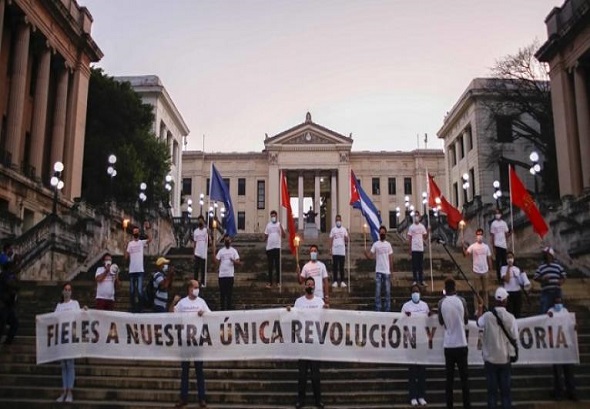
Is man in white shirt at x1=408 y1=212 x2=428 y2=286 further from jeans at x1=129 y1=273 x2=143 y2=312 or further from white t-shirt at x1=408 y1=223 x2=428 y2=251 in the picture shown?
jeans at x1=129 y1=273 x2=143 y2=312

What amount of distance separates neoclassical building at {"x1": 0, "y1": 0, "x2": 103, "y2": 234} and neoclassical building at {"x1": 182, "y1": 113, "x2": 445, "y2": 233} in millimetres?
44455

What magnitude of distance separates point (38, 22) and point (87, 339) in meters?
24.4

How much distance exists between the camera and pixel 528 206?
15.8m

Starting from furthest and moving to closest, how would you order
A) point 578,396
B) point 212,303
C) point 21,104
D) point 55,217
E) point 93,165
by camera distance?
point 93,165, point 21,104, point 55,217, point 212,303, point 578,396

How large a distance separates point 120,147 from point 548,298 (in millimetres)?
31697

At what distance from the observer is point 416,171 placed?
81688 mm

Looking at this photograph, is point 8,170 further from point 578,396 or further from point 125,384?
point 578,396

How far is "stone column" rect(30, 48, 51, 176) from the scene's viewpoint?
29562 millimetres

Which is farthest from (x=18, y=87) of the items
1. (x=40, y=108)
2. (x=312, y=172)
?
(x=312, y=172)

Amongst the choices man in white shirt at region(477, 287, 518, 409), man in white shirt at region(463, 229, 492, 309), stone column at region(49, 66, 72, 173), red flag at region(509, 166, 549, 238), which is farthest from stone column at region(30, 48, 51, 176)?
man in white shirt at region(477, 287, 518, 409)

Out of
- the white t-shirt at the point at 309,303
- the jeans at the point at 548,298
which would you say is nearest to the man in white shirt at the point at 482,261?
the jeans at the point at 548,298

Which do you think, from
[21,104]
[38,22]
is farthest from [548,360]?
[38,22]

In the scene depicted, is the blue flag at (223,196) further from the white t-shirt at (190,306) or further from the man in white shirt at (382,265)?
the white t-shirt at (190,306)

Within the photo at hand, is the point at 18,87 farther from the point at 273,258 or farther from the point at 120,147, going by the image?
the point at 273,258
